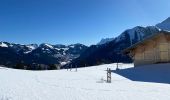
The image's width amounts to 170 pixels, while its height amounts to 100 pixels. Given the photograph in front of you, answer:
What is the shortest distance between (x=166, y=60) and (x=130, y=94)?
24.7m

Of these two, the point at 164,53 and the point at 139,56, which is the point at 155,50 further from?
the point at 139,56

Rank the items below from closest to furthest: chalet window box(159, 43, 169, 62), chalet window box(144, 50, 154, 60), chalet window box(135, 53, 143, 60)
Answer: chalet window box(159, 43, 169, 62), chalet window box(144, 50, 154, 60), chalet window box(135, 53, 143, 60)

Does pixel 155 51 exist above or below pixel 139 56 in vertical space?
above

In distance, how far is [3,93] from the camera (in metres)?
12.7

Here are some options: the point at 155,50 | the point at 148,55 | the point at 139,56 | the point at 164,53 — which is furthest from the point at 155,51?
the point at 139,56

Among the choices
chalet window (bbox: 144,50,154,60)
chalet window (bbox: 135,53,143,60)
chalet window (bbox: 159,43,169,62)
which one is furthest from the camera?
chalet window (bbox: 135,53,143,60)

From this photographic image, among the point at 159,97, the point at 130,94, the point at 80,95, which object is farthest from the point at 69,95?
the point at 159,97

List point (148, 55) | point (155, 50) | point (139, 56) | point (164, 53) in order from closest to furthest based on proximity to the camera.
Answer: point (164, 53) < point (155, 50) < point (148, 55) < point (139, 56)

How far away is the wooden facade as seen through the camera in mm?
37438

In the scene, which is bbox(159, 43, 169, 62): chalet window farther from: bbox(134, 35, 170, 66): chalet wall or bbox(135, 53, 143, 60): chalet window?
bbox(135, 53, 143, 60): chalet window

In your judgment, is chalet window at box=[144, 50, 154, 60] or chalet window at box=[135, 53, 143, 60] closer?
chalet window at box=[144, 50, 154, 60]

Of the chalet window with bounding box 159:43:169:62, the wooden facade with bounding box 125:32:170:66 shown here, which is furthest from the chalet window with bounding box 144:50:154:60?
the chalet window with bounding box 159:43:169:62

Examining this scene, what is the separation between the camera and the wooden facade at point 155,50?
37438 millimetres

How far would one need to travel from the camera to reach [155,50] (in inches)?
1506
